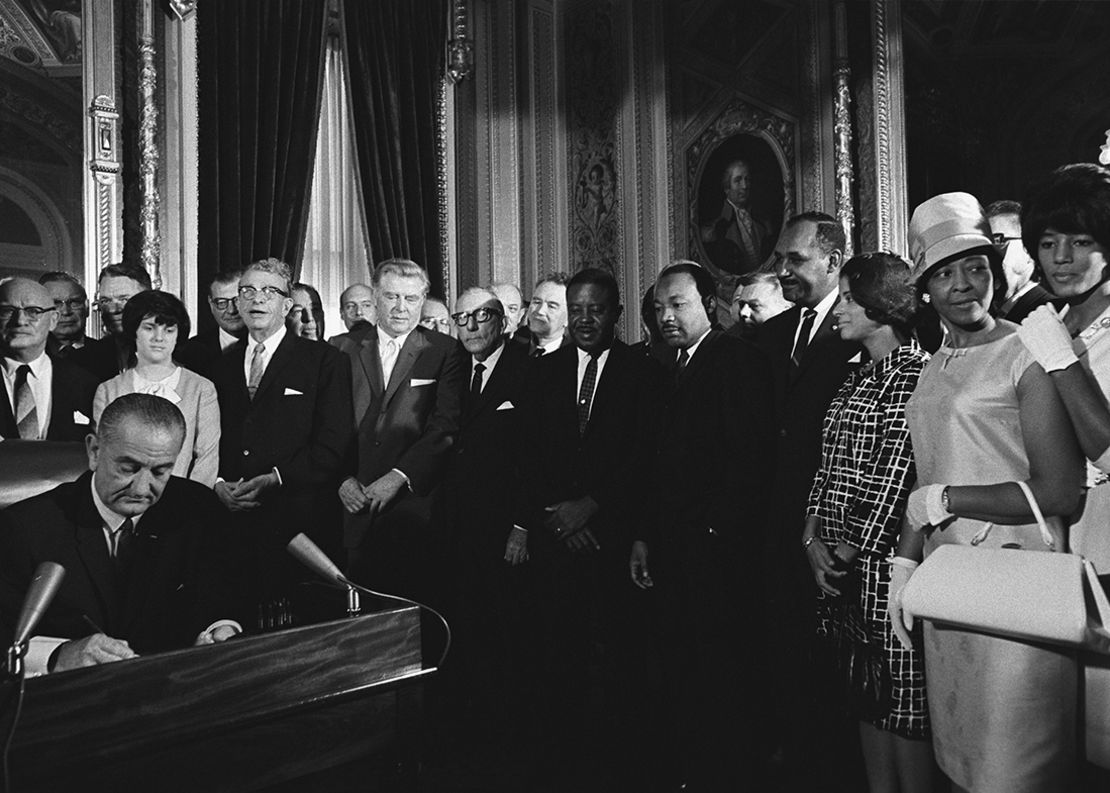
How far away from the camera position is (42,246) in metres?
5.97

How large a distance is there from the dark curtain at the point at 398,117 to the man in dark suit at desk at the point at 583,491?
4052 millimetres

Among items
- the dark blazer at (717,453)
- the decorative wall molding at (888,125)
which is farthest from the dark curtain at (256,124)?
the dark blazer at (717,453)

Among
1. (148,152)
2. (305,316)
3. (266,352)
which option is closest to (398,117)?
(148,152)

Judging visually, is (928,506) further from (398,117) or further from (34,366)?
(398,117)

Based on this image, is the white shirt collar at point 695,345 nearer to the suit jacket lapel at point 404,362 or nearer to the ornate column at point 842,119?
the suit jacket lapel at point 404,362

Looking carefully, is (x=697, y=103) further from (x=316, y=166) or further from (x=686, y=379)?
(x=686, y=379)

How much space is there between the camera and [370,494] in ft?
13.0

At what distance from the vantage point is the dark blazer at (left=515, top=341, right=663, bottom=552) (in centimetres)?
→ 354

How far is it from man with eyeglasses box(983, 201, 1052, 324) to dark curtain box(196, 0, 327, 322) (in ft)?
15.1

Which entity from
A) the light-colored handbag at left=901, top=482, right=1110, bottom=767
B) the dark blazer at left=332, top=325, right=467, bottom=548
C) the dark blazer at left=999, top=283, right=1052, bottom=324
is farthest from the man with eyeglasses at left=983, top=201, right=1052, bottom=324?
the dark blazer at left=332, top=325, right=467, bottom=548

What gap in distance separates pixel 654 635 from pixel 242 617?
174cm

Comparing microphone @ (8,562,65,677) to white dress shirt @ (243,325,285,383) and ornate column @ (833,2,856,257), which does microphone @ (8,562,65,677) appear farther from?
ornate column @ (833,2,856,257)

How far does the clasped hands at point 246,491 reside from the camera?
3.72m

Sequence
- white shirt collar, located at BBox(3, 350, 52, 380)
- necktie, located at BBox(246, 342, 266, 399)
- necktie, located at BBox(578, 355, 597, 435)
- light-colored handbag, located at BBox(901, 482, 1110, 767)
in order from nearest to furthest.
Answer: light-colored handbag, located at BBox(901, 482, 1110, 767) < necktie, located at BBox(578, 355, 597, 435) < white shirt collar, located at BBox(3, 350, 52, 380) < necktie, located at BBox(246, 342, 266, 399)
